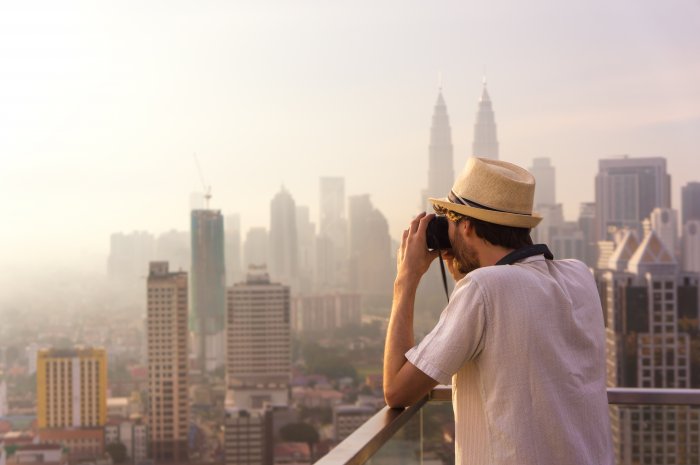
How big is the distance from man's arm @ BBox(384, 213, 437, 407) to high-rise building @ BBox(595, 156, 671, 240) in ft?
86.3

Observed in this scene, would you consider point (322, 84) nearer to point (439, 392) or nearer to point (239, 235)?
point (239, 235)

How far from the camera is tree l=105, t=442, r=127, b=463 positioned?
25.1 meters

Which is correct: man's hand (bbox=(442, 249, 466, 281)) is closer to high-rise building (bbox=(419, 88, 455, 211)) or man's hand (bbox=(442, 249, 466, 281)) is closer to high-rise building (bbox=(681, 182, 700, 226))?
high-rise building (bbox=(419, 88, 455, 211))

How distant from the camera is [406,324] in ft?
3.58

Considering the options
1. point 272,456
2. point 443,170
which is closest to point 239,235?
point 443,170

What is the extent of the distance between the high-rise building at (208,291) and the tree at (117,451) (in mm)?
6345

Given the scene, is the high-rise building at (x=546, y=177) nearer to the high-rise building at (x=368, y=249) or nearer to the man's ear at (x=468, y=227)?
the high-rise building at (x=368, y=249)

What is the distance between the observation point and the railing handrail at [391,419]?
1062 mm

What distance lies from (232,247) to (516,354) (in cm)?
3548

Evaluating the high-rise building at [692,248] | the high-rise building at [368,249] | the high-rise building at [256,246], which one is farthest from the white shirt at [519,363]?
the high-rise building at [256,246]

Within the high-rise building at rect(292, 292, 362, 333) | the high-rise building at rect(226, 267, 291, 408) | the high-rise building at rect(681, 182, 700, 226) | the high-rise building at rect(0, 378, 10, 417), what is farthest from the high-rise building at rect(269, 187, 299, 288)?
the high-rise building at rect(681, 182, 700, 226)

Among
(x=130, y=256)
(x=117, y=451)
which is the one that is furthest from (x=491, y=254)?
(x=130, y=256)

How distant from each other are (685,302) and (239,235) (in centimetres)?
1983

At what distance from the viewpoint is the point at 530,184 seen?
1.10 meters
